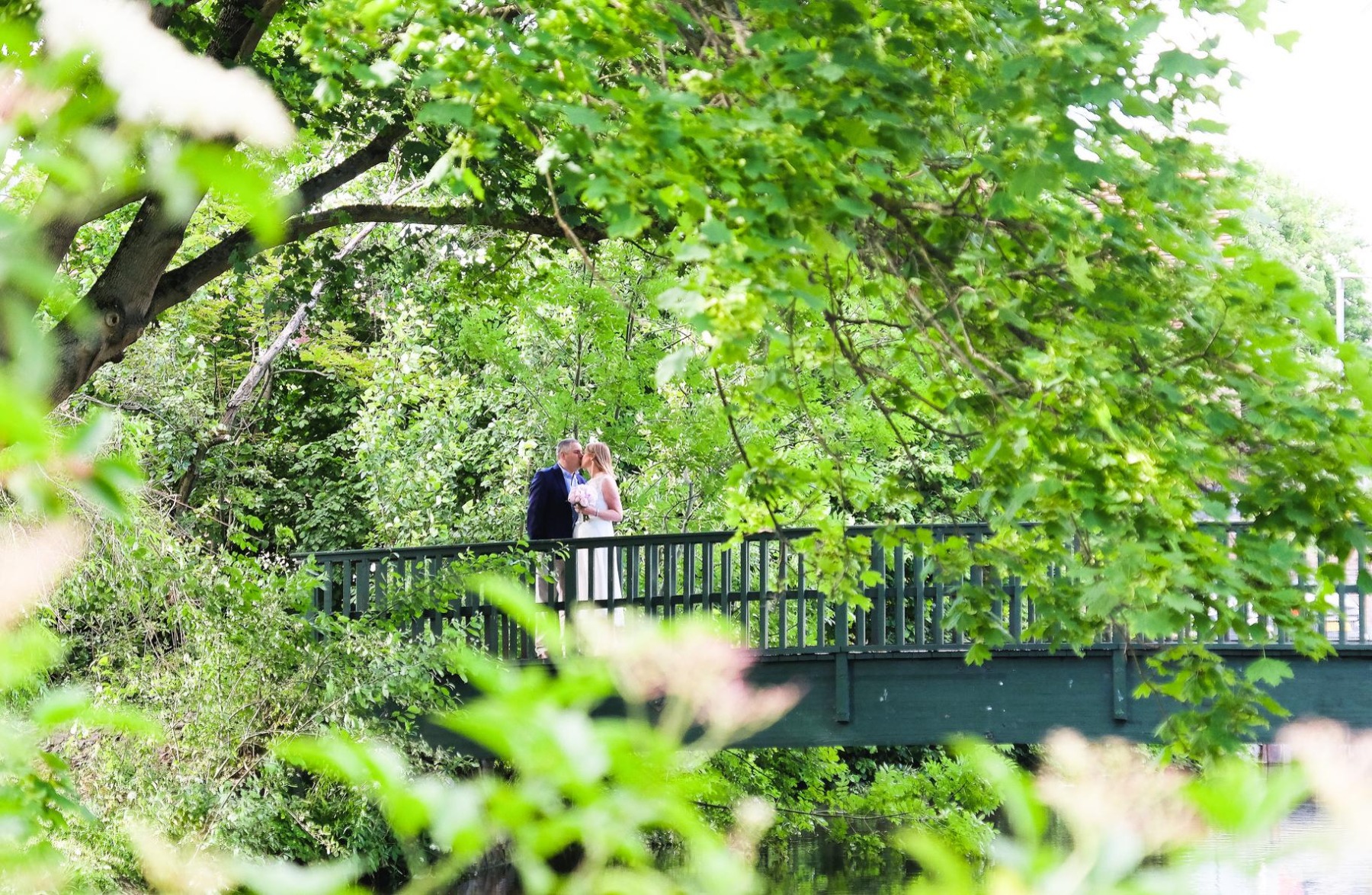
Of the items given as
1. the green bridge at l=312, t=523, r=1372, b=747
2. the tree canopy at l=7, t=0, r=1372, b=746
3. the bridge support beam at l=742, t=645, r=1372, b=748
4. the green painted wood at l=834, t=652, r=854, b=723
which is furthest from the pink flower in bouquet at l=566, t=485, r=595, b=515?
the tree canopy at l=7, t=0, r=1372, b=746

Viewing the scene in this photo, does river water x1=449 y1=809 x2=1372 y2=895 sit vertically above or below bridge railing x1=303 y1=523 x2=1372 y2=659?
below

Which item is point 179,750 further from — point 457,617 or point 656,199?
point 656,199

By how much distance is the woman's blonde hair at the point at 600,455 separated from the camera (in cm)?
988

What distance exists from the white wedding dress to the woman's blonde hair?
0.22ft

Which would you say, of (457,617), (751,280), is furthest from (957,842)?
(751,280)

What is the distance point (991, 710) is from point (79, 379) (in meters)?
6.19

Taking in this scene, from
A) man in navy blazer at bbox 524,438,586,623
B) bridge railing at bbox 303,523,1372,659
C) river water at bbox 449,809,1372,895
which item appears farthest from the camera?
river water at bbox 449,809,1372,895

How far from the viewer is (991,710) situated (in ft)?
32.1

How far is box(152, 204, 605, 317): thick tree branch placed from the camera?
753 cm

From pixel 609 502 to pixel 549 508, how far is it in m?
0.48

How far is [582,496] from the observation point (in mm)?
10227

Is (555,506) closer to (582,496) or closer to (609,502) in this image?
(582,496)

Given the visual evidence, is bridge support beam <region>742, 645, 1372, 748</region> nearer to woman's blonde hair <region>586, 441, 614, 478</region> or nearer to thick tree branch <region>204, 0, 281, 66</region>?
woman's blonde hair <region>586, 441, 614, 478</region>

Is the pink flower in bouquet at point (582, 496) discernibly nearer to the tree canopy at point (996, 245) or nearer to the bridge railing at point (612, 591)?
the bridge railing at point (612, 591)
